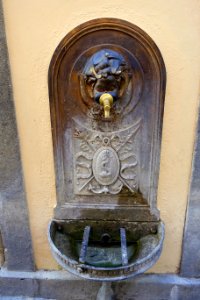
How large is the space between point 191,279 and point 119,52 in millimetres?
2310

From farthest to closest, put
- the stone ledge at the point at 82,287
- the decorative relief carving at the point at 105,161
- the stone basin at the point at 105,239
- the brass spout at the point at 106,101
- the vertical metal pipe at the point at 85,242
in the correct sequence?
1. the stone ledge at the point at 82,287
2. the stone basin at the point at 105,239
3. the decorative relief carving at the point at 105,161
4. the vertical metal pipe at the point at 85,242
5. the brass spout at the point at 106,101

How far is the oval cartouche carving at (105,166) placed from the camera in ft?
7.47

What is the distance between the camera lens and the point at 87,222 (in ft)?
8.29

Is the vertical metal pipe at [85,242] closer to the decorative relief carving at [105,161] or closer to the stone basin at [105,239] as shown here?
the stone basin at [105,239]

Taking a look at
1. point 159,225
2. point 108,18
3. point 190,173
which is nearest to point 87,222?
point 159,225

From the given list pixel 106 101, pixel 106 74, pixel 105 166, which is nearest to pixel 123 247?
pixel 105 166

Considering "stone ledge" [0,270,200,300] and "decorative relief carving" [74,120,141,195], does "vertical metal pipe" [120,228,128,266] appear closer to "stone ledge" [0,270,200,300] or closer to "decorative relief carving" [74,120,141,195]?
"decorative relief carving" [74,120,141,195]

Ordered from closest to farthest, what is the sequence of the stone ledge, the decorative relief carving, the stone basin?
the decorative relief carving → the stone basin → the stone ledge

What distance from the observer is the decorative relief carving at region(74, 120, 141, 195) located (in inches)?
88.3

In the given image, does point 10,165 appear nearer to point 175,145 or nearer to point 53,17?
point 53,17

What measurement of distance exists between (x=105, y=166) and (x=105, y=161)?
0.15ft

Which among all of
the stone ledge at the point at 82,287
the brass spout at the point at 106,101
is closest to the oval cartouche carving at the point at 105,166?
the brass spout at the point at 106,101

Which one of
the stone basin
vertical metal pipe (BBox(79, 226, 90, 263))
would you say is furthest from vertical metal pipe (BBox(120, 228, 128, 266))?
vertical metal pipe (BBox(79, 226, 90, 263))

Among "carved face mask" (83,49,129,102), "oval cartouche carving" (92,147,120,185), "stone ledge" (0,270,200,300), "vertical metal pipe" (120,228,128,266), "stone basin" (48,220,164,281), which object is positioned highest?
"carved face mask" (83,49,129,102)
